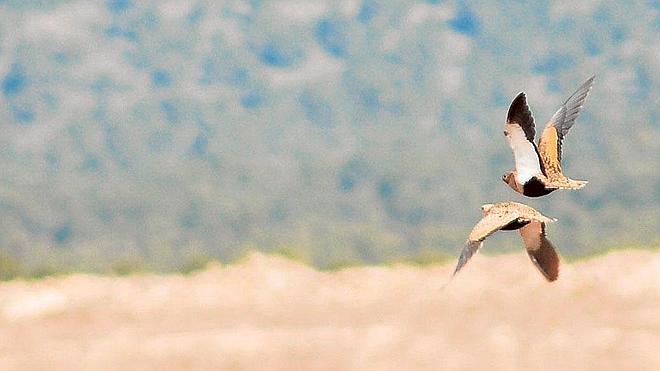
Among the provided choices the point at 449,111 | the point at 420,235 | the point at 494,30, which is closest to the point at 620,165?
the point at 420,235

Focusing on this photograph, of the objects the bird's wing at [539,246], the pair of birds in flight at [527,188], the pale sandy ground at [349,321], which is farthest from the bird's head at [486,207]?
the pale sandy ground at [349,321]

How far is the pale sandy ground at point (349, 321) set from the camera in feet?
64.5

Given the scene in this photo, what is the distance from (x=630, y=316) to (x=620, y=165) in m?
60.6

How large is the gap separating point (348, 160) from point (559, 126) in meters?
119

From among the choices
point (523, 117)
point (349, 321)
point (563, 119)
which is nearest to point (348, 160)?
point (349, 321)

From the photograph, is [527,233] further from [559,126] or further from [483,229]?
[559,126]

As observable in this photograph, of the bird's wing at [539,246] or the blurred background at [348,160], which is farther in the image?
the blurred background at [348,160]

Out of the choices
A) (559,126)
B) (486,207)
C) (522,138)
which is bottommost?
(486,207)

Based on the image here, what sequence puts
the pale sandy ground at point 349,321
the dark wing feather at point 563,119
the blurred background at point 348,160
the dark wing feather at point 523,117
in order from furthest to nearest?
the blurred background at point 348,160 < the pale sandy ground at point 349,321 < the dark wing feather at point 563,119 < the dark wing feather at point 523,117

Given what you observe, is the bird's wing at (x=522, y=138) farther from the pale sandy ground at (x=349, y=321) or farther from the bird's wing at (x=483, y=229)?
the pale sandy ground at (x=349, y=321)

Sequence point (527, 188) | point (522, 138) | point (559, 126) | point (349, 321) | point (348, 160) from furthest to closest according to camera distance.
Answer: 1. point (348, 160)
2. point (349, 321)
3. point (559, 126)
4. point (522, 138)
5. point (527, 188)

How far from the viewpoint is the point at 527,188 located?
7.33 ft

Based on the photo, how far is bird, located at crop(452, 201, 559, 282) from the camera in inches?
88.6

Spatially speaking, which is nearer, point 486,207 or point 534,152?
point 534,152
